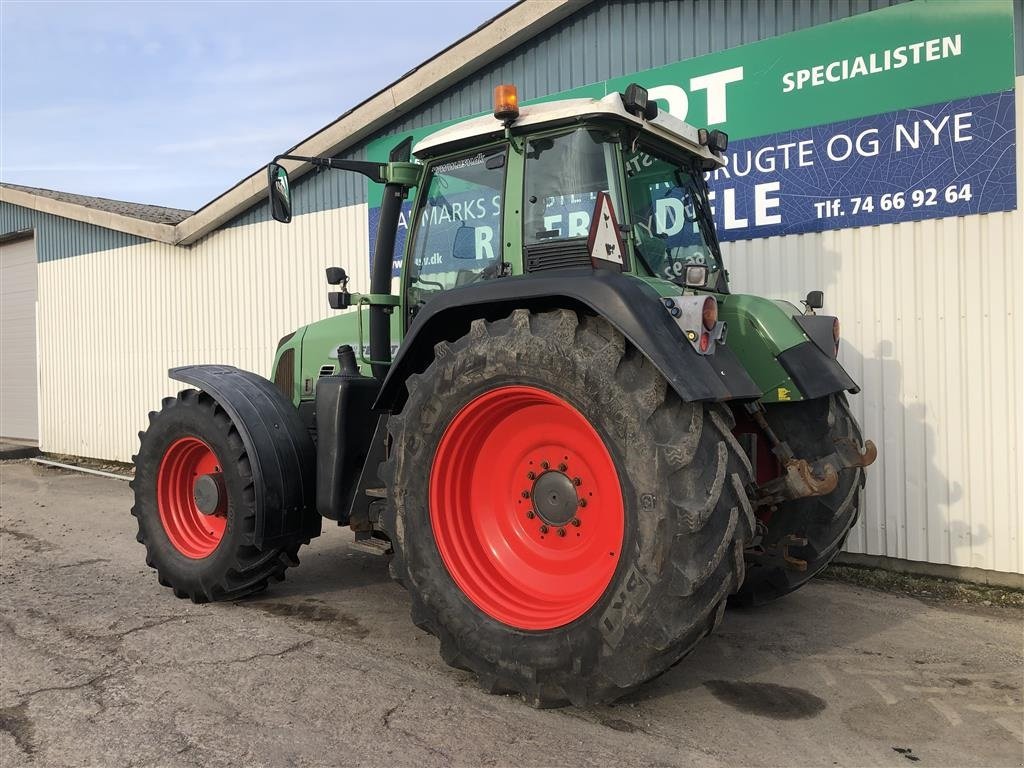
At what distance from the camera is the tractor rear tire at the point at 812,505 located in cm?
425

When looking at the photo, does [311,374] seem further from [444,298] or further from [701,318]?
[701,318]

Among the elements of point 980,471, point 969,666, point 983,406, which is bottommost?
point 969,666

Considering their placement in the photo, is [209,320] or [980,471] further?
[209,320]

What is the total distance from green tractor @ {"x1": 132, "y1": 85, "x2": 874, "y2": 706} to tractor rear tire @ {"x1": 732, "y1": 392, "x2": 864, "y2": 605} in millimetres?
12

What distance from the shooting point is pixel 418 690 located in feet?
11.7

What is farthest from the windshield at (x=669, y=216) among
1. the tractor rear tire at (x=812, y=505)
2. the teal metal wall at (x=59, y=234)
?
the teal metal wall at (x=59, y=234)

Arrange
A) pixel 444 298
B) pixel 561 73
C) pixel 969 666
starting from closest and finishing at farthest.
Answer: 1. pixel 444 298
2. pixel 969 666
3. pixel 561 73

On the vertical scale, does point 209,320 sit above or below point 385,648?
above

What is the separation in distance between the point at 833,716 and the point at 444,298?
2.49 metres

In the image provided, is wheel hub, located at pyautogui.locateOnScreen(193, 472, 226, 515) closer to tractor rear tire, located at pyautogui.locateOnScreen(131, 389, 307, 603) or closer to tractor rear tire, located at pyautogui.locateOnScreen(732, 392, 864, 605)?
tractor rear tire, located at pyautogui.locateOnScreen(131, 389, 307, 603)

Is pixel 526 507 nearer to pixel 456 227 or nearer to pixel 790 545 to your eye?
pixel 456 227

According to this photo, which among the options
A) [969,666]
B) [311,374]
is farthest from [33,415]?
[969,666]

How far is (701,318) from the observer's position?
316 cm

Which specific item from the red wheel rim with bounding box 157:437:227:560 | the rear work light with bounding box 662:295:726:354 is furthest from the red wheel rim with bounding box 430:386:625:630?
the red wheel rim with bounding box 157:437:227:560
